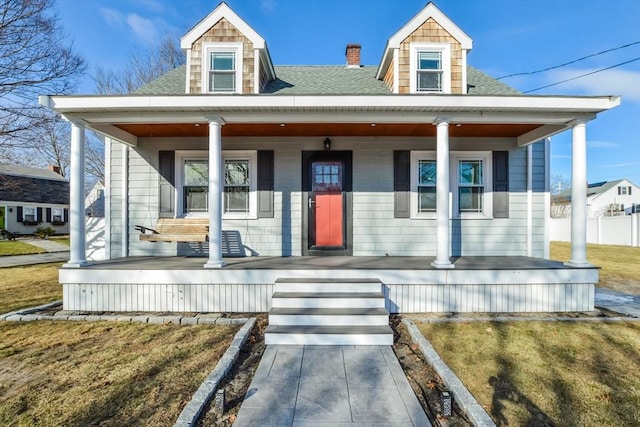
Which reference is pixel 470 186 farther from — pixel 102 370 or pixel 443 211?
pixel 102 370

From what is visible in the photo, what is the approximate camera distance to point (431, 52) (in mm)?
5965

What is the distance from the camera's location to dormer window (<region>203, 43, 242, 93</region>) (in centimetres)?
584

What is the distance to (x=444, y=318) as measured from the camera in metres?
4.37

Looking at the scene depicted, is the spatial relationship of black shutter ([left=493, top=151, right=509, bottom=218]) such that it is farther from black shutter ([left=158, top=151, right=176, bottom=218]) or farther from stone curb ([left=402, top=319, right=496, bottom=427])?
black shutter ([left=158, top=151, right=176, bottom=218])

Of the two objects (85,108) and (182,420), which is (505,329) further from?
(85,108)

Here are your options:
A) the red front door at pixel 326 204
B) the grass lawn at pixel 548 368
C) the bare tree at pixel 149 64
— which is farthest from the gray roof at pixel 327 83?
the bare tree at pixel 149 64

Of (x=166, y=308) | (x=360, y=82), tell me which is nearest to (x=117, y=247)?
(x=166, y=308)

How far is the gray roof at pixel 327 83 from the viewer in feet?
20.4

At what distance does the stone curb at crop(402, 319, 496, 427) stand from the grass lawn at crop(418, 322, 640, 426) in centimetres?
10

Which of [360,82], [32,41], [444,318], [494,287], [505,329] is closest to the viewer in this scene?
[505,329]

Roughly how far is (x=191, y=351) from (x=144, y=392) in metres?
0.77

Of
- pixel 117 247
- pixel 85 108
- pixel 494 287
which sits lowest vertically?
pixel 494 287

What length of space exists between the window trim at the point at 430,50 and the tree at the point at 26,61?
37.7 feet

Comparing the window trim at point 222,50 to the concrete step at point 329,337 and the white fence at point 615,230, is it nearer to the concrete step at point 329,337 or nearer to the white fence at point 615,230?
the concrete step at point 329,337
